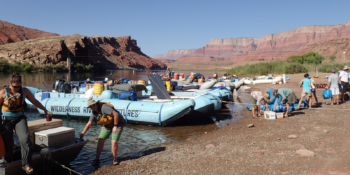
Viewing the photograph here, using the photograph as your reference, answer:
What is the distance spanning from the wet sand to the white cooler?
103 centimetres

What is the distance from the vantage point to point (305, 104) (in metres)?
12.4

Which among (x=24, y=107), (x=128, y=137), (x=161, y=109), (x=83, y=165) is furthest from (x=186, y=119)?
(x=24, y=107)

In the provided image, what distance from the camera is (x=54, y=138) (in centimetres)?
565

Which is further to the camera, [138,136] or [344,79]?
[344,79]

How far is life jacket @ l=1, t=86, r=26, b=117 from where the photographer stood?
4.50 meters

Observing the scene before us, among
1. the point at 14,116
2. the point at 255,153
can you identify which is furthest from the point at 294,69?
the point at 14,116

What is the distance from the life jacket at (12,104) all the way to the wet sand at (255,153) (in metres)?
2.31

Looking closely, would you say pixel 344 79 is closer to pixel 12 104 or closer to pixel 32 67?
pixel 12 104

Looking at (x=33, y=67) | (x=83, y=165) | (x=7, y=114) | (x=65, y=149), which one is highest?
(x=33, y=67)

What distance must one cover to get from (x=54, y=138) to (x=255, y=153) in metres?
4.61

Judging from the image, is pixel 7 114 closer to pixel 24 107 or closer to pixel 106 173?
pixel 24 107

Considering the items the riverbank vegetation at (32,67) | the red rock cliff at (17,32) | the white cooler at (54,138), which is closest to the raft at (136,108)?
the white cooler at (54,138)

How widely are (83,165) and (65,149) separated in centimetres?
85

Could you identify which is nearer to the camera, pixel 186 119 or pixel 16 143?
pixel 16 143
